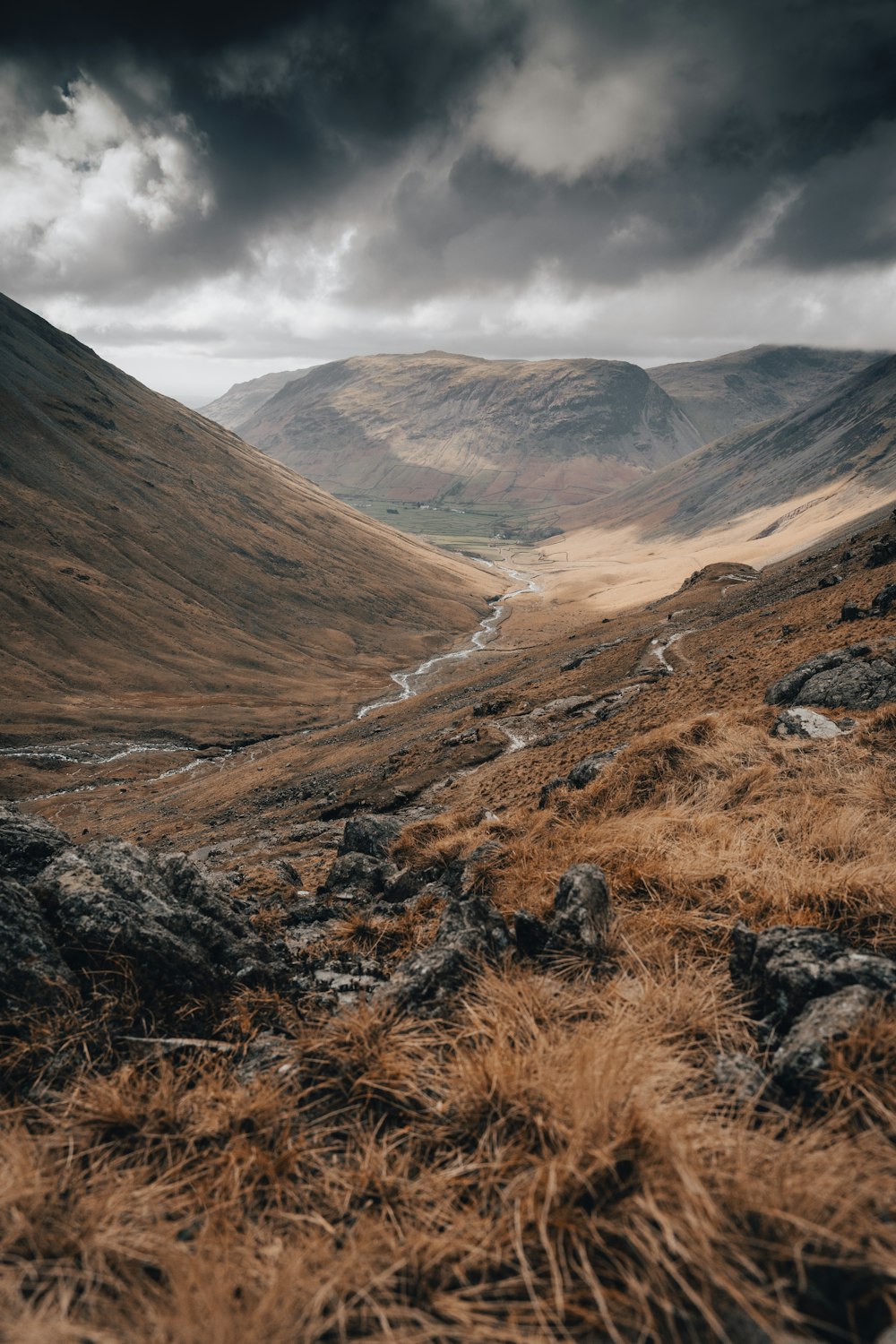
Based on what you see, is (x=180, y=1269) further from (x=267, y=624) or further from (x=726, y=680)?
(x=267, y=624)

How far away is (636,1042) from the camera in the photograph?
350cm

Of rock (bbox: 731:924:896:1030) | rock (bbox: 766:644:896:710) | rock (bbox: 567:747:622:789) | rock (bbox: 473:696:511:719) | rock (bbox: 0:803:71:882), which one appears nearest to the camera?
rock (bbox: 731:924:896:1030)

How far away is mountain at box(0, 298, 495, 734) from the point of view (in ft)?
293

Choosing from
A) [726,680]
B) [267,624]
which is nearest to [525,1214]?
[726,680]

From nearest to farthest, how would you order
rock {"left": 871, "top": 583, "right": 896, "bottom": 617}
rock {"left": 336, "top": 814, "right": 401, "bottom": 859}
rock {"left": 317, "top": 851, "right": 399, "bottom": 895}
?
rock {"left": 317, "top": 851, "right": 399, "bottom": 895} < rock {"left": 336, "top": 814, "right": 401, "bottom": 859} < rock {"left": 871, "top": 583, "right": 896, "bottom": 617}

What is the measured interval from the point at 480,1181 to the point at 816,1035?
6.54ft

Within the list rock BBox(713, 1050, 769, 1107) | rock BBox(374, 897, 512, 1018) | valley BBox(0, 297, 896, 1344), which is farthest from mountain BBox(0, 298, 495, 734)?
rock BBox(713, 1050, 769, 1107)

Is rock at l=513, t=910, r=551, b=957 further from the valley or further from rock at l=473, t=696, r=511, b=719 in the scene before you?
rock at l=473, t=696, r=511, b=719

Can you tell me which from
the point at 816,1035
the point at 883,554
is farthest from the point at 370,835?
the point at 883,554

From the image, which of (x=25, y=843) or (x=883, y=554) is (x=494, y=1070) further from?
(x=883, y=554)

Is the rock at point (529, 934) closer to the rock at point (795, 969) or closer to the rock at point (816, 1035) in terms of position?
the rock at point (795, 969)

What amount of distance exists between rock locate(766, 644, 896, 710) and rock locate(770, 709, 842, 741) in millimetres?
1693

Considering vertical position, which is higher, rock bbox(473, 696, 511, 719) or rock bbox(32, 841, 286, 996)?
rock bbox(32, 841, 286, 996)

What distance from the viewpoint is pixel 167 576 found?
12331cm
